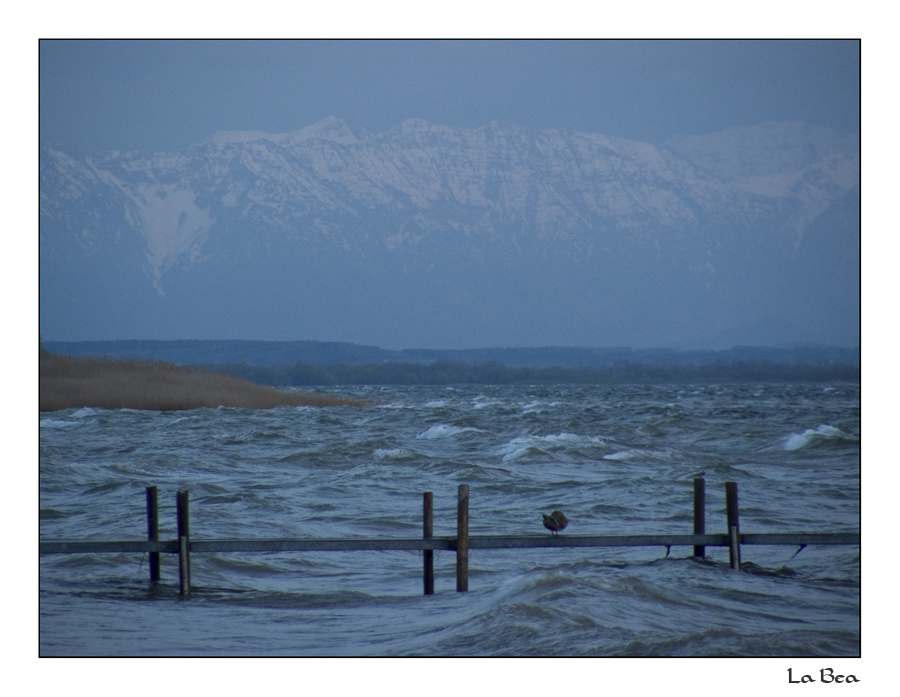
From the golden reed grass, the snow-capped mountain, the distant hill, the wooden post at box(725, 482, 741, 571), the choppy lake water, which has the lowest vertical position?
the choppy lake water

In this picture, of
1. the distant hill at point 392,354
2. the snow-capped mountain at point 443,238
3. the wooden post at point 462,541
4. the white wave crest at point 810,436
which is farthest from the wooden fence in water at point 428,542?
the white wave crest at point 810,436

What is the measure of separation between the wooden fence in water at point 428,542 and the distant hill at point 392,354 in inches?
200

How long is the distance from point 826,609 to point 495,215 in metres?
7.99

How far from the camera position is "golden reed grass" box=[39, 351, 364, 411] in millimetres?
12664

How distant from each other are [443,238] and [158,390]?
5.65m

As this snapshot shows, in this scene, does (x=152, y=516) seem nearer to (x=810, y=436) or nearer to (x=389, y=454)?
(x=389, y=454)

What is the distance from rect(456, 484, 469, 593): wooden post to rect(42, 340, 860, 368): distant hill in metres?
6.36

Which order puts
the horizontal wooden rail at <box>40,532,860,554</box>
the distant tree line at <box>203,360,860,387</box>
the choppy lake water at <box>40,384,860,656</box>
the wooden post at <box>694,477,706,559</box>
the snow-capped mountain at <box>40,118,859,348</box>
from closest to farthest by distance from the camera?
the choppy lake water at <box>40,384,860,656</box> < the horizontal wooden rail at <box>40,532,860,554</box> < the wooden post at <box>694,477,706,559</box> < the snow-capped mountain at <box>40,118,859,348</box> < the distant tree line at <box>203,360,860,387</box>

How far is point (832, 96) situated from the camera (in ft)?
29.4

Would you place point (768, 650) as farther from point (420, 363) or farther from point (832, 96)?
point (420, 363)

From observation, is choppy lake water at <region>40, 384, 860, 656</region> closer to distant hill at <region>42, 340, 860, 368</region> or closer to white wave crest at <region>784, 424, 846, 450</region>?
white wave crest at <region>784, 424, 846, 450</region>

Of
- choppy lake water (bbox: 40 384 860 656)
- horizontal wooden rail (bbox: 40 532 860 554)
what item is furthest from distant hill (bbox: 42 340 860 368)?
horizontal wooden rail (bbox: 40 532 860 554)

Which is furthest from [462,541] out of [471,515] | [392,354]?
[392,354]
